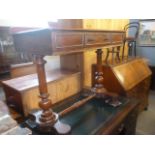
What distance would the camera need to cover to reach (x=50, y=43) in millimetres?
776

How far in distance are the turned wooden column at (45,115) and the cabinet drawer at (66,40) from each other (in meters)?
0.19

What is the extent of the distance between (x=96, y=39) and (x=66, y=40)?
0.35 m

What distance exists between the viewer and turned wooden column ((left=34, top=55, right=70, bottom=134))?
98cm

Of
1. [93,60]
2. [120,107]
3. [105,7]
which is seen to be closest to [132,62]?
[93,60]

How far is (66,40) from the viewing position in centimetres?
86

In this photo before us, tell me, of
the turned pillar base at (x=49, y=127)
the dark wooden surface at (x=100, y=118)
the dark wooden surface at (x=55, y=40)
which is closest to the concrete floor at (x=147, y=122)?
the dark wooden surface at (x=100, y=118)

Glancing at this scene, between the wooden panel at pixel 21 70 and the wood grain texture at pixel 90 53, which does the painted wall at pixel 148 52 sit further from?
the wooden panel at pixel 21 70

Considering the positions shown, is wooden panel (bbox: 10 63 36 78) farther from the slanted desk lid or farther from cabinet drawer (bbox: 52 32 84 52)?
cabinet drawer (bbox: 52 32 84 52)

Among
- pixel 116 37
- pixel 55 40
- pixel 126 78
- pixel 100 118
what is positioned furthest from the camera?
pixel 126 78

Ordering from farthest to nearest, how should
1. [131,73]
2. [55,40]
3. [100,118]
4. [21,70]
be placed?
1. [21,70]
2. [131,73]
3. [100,118]
4. [55,40]

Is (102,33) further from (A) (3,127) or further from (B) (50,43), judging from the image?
(A) (3,127)

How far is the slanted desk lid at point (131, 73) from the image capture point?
73.5 inches

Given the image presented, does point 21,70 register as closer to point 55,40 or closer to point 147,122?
point 55,40

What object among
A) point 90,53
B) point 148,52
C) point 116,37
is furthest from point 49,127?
point 148,52
